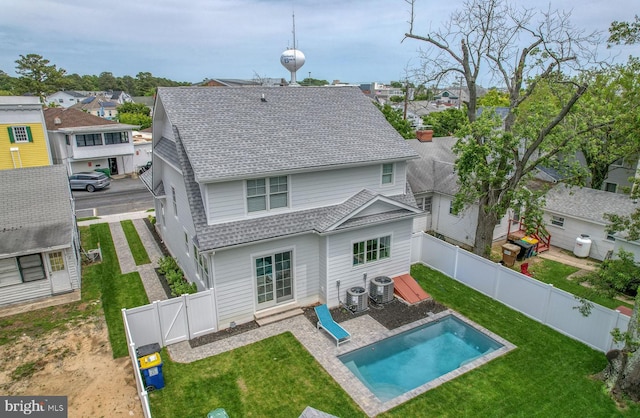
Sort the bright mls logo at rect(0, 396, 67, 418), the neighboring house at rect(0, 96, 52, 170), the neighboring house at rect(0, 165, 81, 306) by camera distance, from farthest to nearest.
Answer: the neighboring house at rect(0, 96, 52, 170), the neighboring house at rect(0, 165, 81, 306), the bright mls logo at rect(0, 396, 67, 418)

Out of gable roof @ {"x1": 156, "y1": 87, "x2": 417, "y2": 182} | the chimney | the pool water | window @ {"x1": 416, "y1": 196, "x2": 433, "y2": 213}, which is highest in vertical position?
gable roof @ {"x1": 156, "y1": 87, "x2": 417, "y2": 182}

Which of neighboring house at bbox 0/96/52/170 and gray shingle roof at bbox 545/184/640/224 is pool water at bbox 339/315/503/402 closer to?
gray shingle roof at bbox 545/184/640/224

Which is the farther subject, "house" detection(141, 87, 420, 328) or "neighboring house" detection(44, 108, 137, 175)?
"neighboring house" detection(44, 108, 137, 175)

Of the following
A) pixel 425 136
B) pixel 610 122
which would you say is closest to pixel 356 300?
pixel 610 122

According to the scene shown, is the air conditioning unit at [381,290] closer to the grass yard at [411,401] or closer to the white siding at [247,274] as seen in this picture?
the white siding at [247,274]

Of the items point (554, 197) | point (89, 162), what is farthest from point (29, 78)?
point (554, 197)

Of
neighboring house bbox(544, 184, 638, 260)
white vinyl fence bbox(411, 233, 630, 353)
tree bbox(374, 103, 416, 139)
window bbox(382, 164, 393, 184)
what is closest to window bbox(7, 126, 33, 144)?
window bbox(382, 164, 393, 184)

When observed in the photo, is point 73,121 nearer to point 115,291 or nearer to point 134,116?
point 134,116

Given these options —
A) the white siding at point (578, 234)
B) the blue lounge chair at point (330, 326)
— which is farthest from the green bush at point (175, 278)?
the white siding at point (578, 234)
